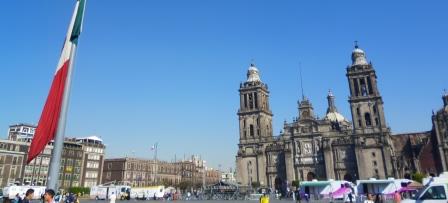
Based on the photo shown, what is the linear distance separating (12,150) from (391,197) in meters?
75.2

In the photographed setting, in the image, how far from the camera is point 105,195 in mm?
61656

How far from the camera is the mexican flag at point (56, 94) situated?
7980 millimetres

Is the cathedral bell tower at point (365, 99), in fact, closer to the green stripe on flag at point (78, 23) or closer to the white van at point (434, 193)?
the white van at point (434, 193)

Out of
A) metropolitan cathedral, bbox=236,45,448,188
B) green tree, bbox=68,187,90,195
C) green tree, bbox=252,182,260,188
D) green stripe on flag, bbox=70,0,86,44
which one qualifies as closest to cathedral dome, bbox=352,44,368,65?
metropolitan cathedral, bbox=236,45,448,188

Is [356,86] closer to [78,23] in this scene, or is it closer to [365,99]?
[365,99]

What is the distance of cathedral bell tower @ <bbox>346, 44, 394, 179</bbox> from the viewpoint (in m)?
74.3

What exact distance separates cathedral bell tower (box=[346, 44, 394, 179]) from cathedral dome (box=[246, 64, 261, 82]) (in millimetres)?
23762

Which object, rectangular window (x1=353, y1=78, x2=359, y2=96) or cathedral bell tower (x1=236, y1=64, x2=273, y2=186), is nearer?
rectangular window (x1=353, y1=78, x2=359, y2=96)

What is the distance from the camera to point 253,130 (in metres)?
91.5

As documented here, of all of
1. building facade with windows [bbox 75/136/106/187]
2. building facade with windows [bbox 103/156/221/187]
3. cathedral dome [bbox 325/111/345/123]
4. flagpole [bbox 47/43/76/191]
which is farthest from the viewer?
building facade with windows [bbox 103/156/221/187]

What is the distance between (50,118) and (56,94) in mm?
668

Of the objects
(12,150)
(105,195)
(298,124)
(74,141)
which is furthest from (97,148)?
(298,124)

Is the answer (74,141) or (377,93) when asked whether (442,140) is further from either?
(74,141)

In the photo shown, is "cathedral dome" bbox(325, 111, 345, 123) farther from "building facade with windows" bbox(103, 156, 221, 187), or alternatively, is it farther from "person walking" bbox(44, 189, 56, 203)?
"person walking" bbox(44, 189, 56, 203)
